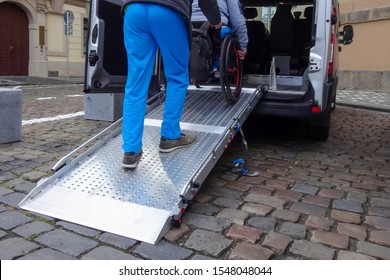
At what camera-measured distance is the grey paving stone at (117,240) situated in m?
2.57

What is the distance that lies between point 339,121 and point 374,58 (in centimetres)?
720

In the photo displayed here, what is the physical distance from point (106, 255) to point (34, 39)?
1915 centimetres

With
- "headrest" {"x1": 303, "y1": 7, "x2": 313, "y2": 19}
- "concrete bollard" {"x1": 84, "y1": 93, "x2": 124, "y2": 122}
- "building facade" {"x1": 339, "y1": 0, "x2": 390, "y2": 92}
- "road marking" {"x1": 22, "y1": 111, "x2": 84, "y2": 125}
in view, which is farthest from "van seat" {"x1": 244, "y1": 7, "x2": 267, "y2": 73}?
"building facade" {"x1": 339, "y1": 0, "x2": 390, "y2": 92}

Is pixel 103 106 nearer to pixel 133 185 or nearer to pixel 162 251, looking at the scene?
pixel 133 185

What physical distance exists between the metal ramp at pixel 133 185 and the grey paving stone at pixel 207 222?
15 cm

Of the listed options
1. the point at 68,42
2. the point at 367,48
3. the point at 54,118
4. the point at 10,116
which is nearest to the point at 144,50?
the point at 10,116

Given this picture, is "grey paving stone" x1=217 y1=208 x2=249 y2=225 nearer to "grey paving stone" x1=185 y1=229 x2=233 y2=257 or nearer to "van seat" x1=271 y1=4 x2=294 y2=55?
"grey paving stone" x1=185 y1=229 x2=233 y2=257

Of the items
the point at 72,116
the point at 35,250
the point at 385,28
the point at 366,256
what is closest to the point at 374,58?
the point at 385,28

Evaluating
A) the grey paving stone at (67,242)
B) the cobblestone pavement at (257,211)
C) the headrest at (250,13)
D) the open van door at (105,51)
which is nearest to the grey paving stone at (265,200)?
the cobblestone pavement at (257,211)

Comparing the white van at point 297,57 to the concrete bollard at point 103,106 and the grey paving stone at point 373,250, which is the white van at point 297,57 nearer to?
the concrete bollard at point 103,106

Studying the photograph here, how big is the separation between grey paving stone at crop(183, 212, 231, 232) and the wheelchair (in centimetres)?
182

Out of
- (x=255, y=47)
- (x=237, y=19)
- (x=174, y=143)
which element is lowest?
(x=174, y=143)

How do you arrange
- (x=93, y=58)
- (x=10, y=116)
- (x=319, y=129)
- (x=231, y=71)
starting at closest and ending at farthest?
(x=93, y=58) → (x=231, y=71) → (x=10, y=116) → (x=319, y=129)

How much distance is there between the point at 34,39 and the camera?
63.8ft
